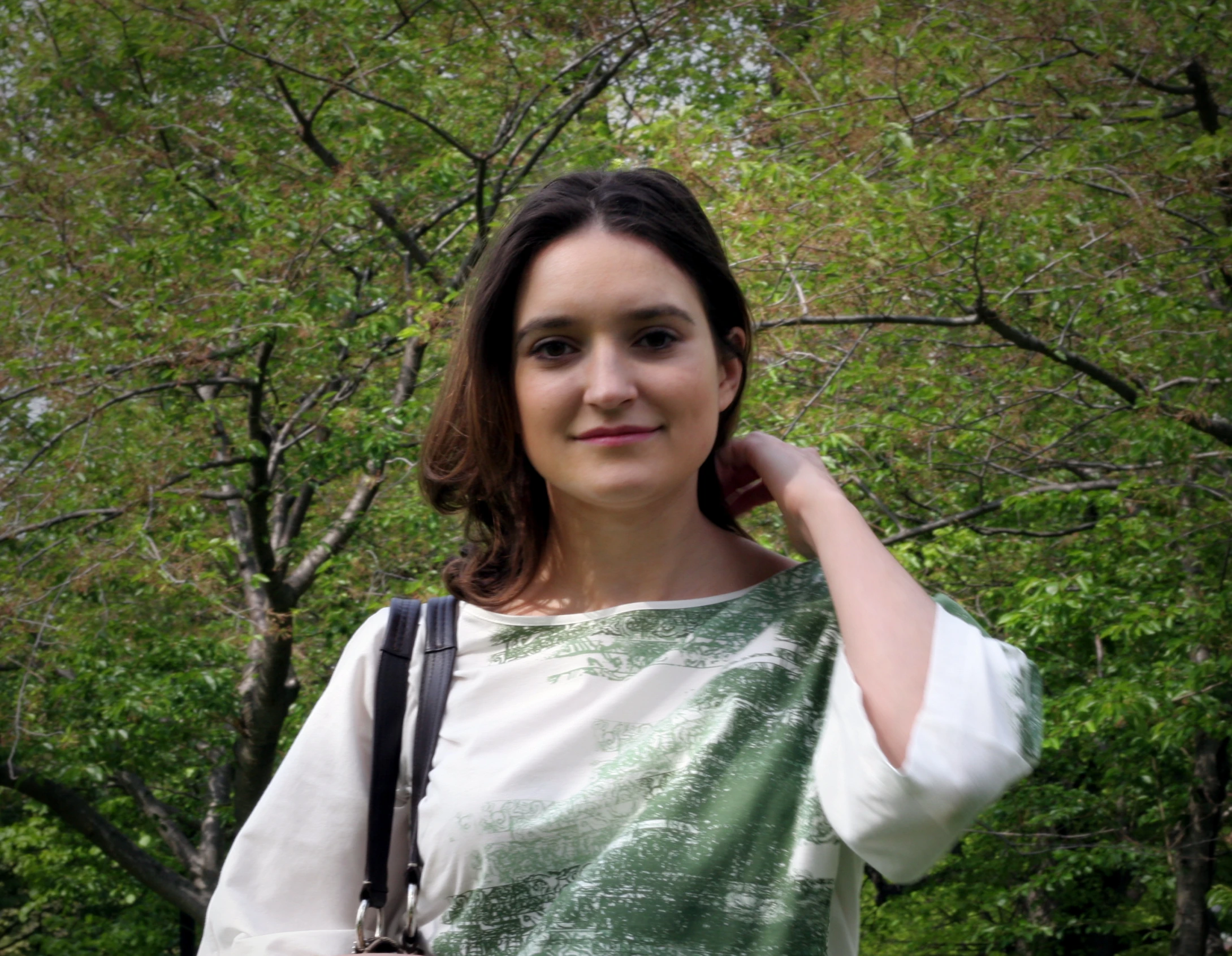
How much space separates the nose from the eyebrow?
0.04 meters

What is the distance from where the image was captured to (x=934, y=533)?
265 inches

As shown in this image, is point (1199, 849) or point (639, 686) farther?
point (1199, 849)

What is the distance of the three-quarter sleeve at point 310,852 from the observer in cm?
146

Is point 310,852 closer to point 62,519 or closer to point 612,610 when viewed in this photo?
point 612,610

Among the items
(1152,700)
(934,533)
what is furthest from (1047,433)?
(1152,700)

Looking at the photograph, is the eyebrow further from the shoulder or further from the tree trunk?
the tree trunk

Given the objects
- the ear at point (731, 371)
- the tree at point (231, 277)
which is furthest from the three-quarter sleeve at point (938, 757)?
the tree at point (231, 277)

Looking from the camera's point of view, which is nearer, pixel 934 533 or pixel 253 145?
pixel 934 533

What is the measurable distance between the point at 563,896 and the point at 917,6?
248 inches

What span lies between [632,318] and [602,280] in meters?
0.06

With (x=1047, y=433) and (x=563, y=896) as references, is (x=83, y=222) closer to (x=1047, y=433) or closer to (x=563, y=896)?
(x=1047, y=433)

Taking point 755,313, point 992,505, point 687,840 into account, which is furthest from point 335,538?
point 687,840

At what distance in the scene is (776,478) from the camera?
64.1 inches

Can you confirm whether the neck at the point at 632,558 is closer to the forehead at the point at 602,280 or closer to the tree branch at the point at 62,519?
the forehead at the point at 602,280
